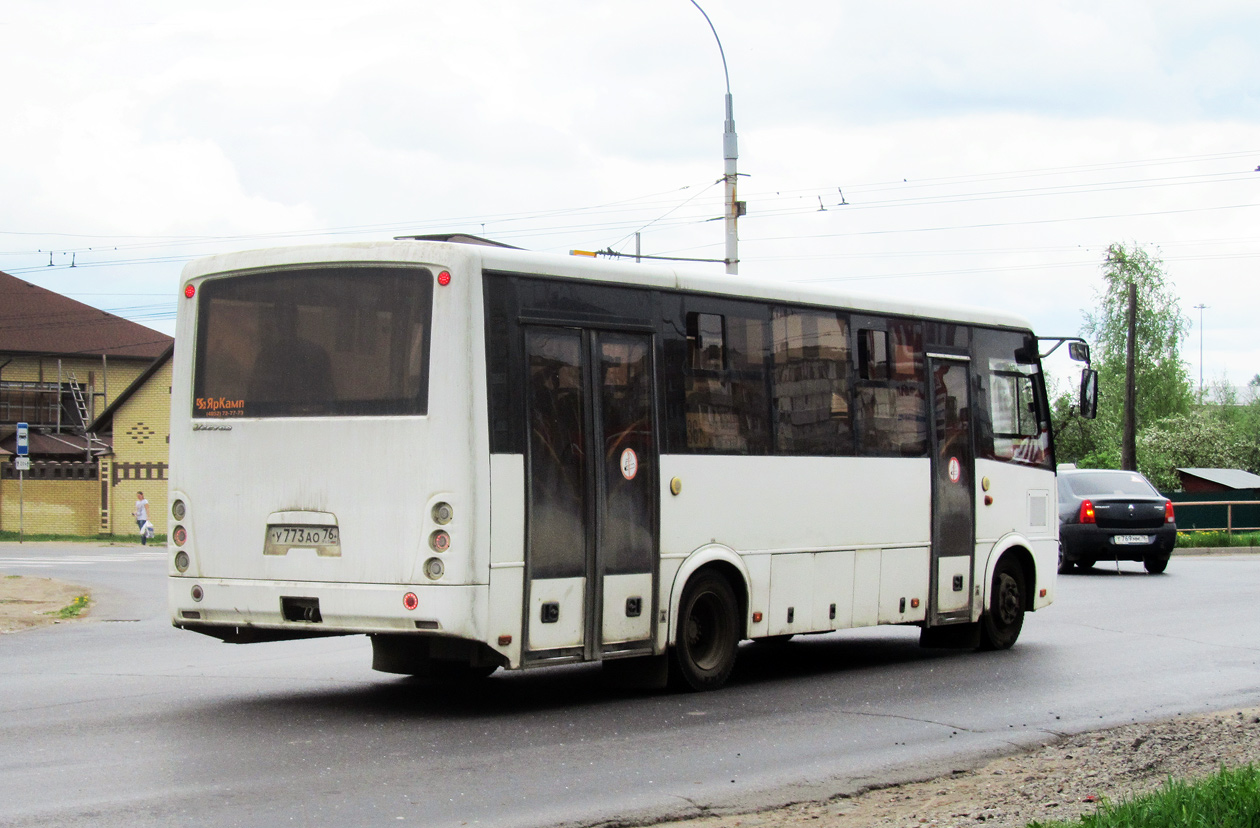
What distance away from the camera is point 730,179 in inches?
1065

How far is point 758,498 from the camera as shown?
11492 mm

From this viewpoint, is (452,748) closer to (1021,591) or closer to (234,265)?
(234,265)

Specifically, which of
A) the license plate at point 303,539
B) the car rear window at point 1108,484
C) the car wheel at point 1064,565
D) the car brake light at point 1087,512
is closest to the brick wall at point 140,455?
the car wheel at point 1064,565

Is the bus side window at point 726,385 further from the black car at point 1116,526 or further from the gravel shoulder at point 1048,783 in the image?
the black car at point 1116,526

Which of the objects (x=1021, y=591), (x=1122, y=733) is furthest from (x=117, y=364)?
(x=1122, y=733)

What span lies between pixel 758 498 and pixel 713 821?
4808 millimetres

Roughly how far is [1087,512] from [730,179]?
8.28 metres

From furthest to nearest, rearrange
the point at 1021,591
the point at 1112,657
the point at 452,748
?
the point at 1021,591
the point at 1112,657
the point at 452,748

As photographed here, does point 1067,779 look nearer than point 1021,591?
Yes

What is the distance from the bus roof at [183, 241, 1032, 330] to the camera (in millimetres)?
9625

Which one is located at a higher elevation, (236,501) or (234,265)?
(234,265)

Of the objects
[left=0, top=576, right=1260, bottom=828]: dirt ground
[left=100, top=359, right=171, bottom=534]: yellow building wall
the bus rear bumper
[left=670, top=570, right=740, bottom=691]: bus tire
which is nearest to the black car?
[left=670, top=570, right=740, bottom=691]: bus tire

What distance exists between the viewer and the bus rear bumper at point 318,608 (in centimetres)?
927

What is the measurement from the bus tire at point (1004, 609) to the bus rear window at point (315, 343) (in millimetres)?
6723
